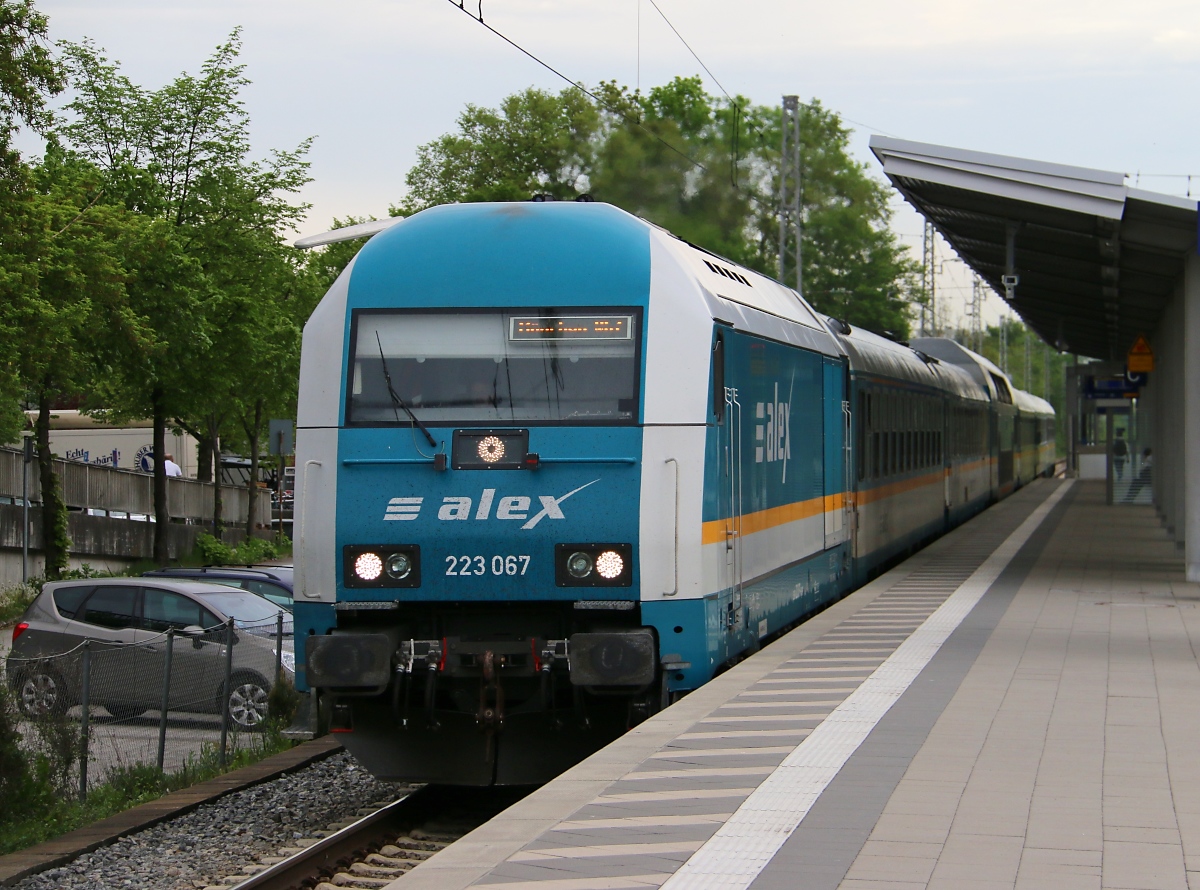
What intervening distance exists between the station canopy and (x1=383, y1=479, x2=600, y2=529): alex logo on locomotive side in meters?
10.3

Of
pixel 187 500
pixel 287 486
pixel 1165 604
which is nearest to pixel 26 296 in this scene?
pixel 1165 604

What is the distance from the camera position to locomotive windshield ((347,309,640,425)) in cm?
909

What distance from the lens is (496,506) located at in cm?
893

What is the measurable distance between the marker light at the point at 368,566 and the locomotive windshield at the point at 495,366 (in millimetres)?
787

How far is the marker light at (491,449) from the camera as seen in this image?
9.00 meters

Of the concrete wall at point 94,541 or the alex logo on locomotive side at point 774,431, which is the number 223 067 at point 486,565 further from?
the concrete wall at point 94,541

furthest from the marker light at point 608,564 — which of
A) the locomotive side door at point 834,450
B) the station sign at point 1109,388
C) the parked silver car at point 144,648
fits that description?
the station sign at point 1109,388

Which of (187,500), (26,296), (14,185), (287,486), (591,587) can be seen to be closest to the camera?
(591,587)

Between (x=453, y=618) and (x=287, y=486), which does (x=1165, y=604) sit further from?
(x=287, y=486)

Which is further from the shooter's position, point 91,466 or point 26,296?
point 91,466

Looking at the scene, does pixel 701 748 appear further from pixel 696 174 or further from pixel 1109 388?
pixel 696 174

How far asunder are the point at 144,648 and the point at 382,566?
4704mm

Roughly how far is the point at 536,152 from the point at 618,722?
47.8 meters

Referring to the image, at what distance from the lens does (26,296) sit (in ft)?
61.5
